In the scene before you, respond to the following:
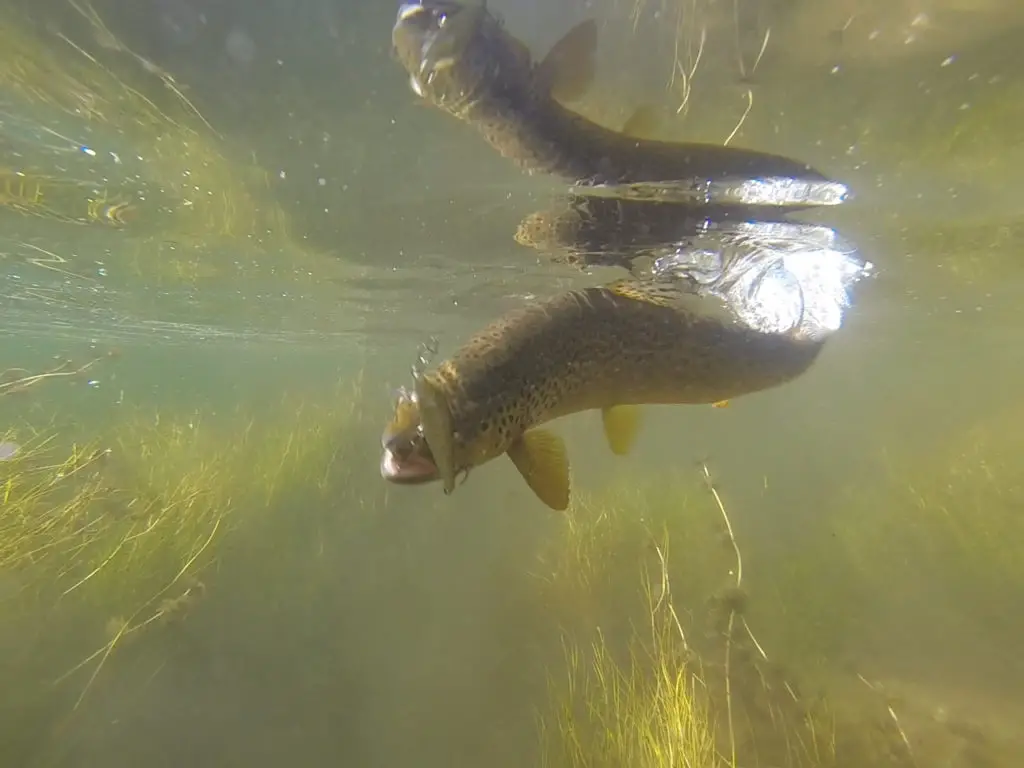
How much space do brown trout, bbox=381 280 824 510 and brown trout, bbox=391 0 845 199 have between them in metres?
1.46

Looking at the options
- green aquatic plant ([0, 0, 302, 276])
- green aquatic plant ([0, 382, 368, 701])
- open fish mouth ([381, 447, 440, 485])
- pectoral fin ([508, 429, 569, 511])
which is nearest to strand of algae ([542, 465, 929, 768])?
pectoral fin ([508, 429, 569, 511])

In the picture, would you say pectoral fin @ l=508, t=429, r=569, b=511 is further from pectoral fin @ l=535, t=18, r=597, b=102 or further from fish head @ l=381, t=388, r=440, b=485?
pectoral fin @ l=535, t=18, r=597, b=102

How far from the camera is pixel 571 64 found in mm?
4191

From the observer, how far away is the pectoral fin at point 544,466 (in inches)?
139

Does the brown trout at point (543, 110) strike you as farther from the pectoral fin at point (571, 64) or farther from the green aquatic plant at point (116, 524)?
the green aquatic plant at point (116, 524)

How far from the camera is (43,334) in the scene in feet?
124

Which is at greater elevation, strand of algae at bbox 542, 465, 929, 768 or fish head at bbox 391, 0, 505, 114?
fish head at bbox 391, 0, 505, 114

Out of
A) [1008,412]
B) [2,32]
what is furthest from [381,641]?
[1008,412]

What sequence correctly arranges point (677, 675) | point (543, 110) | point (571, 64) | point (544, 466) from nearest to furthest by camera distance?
point (544, 466), point (571, 64), point (543, 110), point (677, 675)

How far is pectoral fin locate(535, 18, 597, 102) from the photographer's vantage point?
405 cm

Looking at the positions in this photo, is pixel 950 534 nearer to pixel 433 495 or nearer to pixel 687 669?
pixel 687 669

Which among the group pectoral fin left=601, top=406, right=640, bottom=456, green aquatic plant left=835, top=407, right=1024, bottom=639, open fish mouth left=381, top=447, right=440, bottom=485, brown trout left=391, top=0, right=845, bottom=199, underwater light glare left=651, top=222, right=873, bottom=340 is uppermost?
brown trout left=391, top=0, right=845, bottom=199

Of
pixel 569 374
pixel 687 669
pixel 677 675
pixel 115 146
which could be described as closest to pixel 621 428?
pixel 569 374

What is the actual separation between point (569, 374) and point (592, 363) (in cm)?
26
